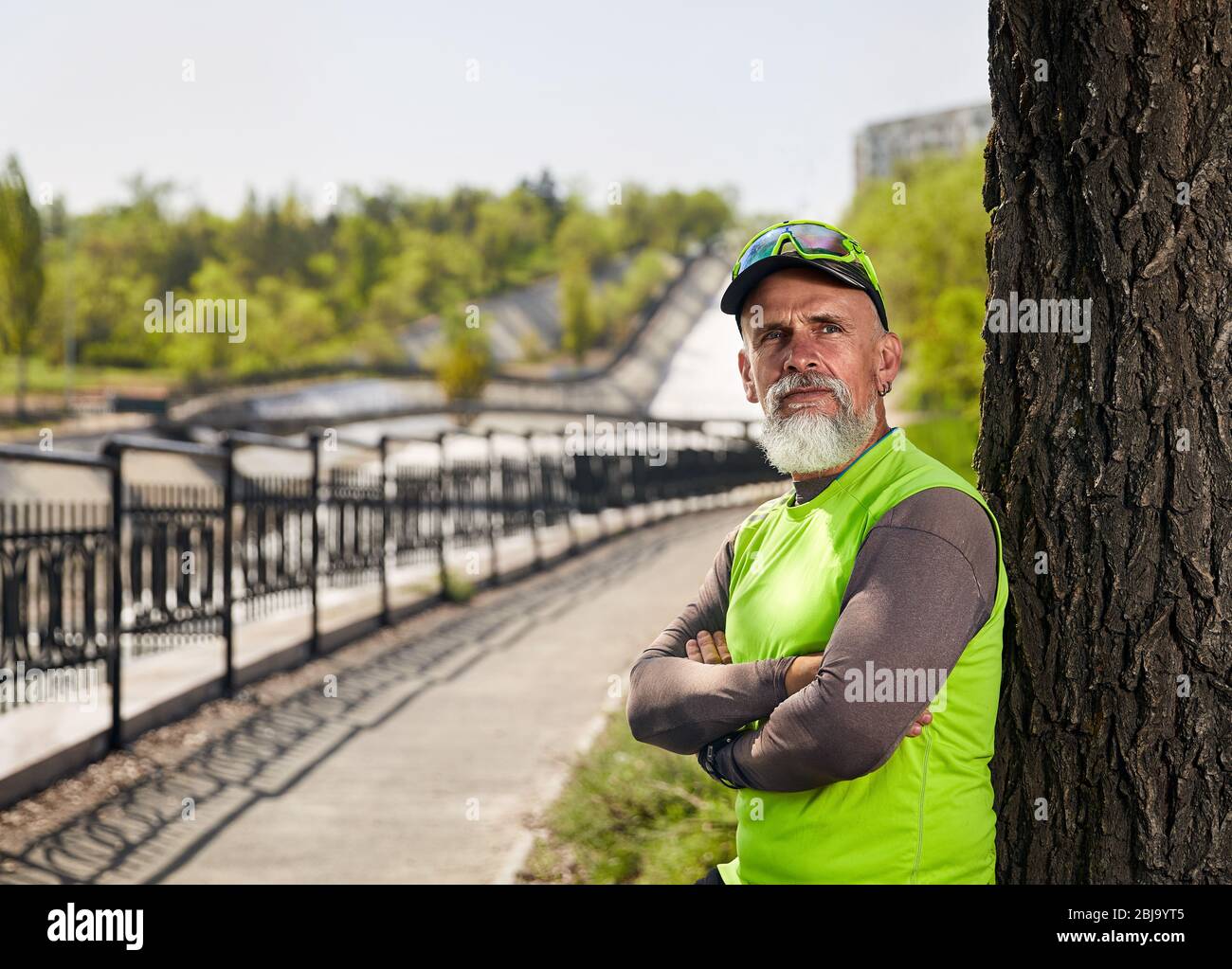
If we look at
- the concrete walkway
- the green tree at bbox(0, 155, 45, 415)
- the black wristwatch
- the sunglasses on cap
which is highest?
the green tree at bbox(0, 155, 45, 415)

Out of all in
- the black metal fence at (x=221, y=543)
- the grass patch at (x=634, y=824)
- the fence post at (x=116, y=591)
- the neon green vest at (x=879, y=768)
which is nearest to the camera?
the neon green vest at (x=879, y=768)

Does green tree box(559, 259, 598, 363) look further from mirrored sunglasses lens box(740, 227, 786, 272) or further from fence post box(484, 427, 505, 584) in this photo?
mirrored sunglasses lens box(740, 227, 786, 272)

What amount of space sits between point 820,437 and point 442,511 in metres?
12.5

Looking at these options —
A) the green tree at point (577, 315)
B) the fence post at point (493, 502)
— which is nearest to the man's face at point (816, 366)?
the fence post at point (493, 502)

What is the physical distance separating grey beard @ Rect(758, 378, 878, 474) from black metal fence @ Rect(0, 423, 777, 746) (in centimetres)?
523

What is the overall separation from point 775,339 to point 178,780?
554cm

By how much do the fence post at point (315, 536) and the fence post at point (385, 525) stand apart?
1317mm

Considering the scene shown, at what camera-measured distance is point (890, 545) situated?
2.08 metres

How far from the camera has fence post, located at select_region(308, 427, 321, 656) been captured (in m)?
10.3

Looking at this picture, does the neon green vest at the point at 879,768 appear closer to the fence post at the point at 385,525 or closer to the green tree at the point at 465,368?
the fence post at the point at 385,525

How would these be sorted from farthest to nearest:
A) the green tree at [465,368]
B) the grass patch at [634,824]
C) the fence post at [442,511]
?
1. the green tree at [465,368]
2. the fence post at [442,511]
3. the grass patch at [634,824]

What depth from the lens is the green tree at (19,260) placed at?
67.2 meters

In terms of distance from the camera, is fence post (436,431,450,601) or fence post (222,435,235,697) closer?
fence post (222,435,235,697)

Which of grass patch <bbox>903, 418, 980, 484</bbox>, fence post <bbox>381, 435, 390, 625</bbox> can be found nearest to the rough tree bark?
grass patch <bbox>903, 418, 980, 484</bbox>
